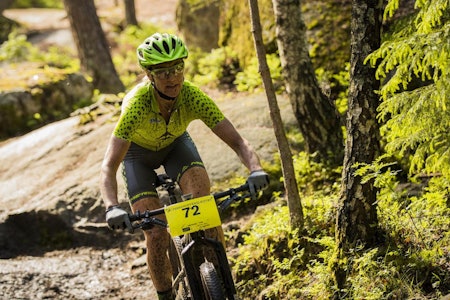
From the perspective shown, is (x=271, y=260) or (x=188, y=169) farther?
(x=271, y=260)

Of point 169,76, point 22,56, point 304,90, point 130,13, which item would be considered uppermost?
point 130,13

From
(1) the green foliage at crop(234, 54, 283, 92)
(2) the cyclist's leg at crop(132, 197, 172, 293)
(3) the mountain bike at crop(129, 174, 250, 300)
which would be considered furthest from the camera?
(1) the green foliage at crop(234, 54, 283, 92)

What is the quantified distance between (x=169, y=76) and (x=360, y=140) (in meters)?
1.74

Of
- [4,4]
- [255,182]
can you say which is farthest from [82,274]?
[4,4]

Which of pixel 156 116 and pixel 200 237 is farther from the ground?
pixel 156 116

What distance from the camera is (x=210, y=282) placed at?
14.6 ft

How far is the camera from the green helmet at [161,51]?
5.00m

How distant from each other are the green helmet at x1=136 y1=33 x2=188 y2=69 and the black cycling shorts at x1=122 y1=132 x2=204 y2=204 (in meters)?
1.01

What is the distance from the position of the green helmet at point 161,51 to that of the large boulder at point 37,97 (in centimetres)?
1038

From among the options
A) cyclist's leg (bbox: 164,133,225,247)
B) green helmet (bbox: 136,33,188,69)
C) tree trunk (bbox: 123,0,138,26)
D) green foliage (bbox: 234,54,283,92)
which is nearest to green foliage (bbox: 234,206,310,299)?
cyclist's leg (bbox: 164,133,225,247)

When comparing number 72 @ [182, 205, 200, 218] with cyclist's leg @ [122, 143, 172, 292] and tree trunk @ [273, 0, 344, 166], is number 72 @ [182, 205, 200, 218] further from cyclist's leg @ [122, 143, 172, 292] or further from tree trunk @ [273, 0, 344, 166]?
tree trunk @ [273, 0, 344, 166]

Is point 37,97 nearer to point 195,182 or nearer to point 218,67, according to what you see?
point 218,67

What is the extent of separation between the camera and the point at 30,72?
52.2 ft

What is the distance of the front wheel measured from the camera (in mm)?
4398
